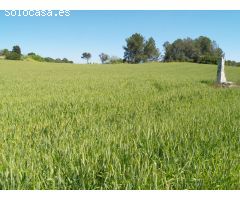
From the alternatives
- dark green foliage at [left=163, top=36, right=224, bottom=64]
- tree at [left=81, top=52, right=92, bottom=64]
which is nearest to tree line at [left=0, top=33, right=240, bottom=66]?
dark green foliage at [left=163, top=36, right=224, bottom=64]

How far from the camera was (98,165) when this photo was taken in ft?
11.6

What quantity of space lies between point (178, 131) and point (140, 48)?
454ft

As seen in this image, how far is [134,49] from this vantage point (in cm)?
14162

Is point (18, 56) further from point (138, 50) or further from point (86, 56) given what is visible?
point (86, 56)

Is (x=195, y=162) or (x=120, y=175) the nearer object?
(x=120, y=175)

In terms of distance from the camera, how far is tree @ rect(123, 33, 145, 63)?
5512 inches

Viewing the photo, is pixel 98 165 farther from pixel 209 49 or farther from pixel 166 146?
pixel 209 49

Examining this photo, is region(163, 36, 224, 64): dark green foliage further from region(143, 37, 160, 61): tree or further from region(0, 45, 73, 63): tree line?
region(0, 45, 73, 63): tree line

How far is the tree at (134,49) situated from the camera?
140 meters

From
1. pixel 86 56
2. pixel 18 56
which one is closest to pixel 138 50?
pixel 86 56

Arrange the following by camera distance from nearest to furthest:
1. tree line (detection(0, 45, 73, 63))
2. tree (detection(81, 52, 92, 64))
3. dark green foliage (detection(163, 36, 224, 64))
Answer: tree line (detection(0, 45, 73, 63)) < dark green foliage (detection(163, 36, 224, 64)) < tree (detection(81, 52, 92, 64))

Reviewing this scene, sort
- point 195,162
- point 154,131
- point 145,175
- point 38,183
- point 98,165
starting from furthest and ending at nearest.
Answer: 1. point 154,131
2. point 195,162
3. point 98,165
4. point 145,175
5. point 38,183

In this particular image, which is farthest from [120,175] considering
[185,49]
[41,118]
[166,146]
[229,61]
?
[185,49]

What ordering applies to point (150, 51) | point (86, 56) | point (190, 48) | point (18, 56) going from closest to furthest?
point (18, 56) → point (190, 48) → point (150, 51) → point (86, 56)
